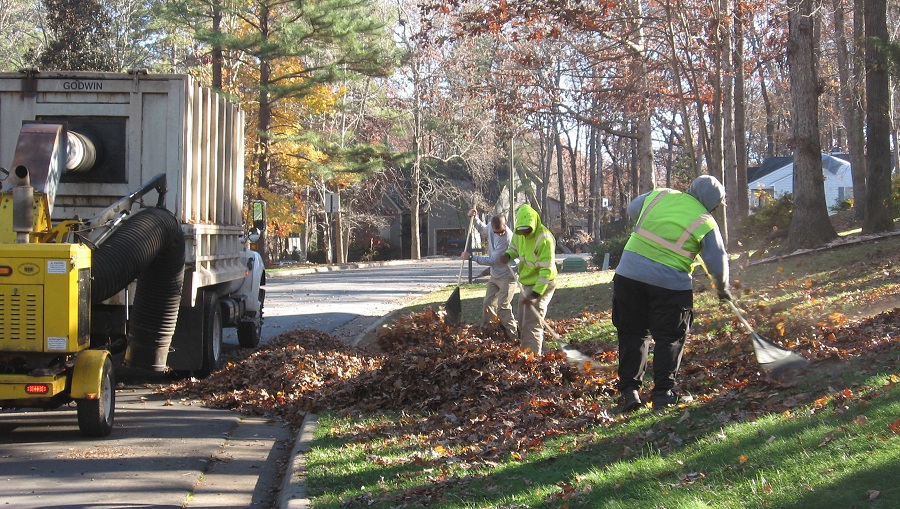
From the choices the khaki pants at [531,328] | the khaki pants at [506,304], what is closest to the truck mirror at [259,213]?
the khaki pants at [506,304]

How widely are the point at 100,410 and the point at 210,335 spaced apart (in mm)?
3523

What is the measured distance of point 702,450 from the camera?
5.55 metres

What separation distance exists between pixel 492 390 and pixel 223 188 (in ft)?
19.2

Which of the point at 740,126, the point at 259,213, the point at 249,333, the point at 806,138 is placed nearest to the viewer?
the point at 249,333

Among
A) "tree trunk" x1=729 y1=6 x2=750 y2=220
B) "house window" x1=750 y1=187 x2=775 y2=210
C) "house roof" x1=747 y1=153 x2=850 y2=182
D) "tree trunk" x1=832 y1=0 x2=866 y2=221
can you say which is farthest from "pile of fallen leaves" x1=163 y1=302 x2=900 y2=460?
"house roof" x1=747 y1=153 x2=850 y2=182

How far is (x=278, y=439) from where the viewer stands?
8617mm

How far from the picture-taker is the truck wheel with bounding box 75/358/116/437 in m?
7.72

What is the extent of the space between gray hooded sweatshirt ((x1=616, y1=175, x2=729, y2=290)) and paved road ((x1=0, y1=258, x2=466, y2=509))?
3.20 meters

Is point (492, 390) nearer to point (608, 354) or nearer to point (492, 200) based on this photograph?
point (608, 354)

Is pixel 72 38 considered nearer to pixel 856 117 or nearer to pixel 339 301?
pixel 339 301

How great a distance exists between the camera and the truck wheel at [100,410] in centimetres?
772

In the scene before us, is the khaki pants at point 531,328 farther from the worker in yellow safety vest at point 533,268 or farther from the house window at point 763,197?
the house window at point 763,197

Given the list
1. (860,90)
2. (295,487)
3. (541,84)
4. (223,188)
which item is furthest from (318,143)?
(295,487)

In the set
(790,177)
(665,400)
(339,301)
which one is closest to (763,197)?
(790,177)
